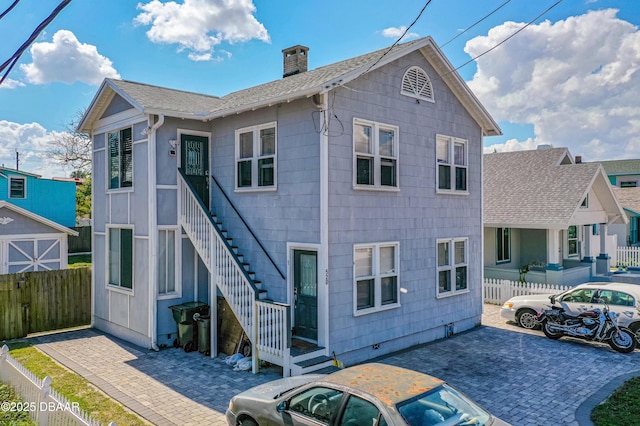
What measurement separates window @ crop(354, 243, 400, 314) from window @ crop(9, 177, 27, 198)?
29.2 meters

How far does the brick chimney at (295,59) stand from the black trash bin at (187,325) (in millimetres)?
8251

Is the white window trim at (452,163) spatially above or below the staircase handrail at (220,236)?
above

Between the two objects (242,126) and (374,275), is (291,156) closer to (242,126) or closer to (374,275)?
(242,126)

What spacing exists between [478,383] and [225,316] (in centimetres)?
615

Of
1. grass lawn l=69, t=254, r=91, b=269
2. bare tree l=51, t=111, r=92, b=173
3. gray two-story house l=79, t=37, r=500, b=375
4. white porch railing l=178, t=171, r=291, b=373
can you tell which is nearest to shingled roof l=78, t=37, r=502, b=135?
gray two-story house l=79, t=37, r=500, b=375

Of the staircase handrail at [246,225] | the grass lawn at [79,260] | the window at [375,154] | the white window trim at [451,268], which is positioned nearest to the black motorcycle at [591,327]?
the white window trim at [451,268]

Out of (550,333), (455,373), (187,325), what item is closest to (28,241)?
(187,325)

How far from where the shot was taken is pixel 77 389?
875 cm

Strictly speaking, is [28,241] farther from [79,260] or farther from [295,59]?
[295,59]

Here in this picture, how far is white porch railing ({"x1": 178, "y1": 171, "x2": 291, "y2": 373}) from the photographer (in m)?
9.23

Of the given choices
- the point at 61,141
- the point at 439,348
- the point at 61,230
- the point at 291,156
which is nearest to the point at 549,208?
the point at 439,348

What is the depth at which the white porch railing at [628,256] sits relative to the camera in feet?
84.7

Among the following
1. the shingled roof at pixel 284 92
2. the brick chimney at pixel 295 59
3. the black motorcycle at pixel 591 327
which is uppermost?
the brick chimney at pixel 295 59

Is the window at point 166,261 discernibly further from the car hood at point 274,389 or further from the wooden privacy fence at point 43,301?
the car hood at point 274,389
